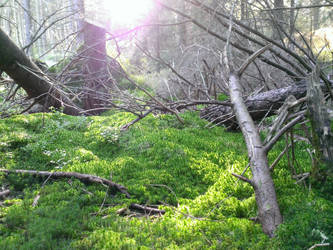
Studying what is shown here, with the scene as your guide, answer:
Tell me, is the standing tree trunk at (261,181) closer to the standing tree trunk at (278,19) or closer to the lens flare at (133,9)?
the standing tree trunk at (278,19)

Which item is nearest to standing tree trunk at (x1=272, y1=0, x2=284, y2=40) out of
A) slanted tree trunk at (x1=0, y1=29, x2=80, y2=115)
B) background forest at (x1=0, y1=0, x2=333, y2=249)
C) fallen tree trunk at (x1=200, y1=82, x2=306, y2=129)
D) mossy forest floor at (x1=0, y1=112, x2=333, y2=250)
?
background forest at (x1=0, y1=0, x2=333, y2=249)

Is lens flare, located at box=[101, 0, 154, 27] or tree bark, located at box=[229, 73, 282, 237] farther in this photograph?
lens flare, located at box=[101, 0, 154, 27]

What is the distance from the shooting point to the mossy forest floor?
6.39ft

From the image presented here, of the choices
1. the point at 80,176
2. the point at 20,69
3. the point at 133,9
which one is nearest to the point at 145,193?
the point at 80,176

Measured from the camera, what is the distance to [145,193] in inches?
111

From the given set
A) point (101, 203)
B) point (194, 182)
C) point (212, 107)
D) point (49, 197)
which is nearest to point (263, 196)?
point (194, 182)

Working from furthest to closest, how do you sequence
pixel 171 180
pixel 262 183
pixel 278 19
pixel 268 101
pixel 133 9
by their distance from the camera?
1. pixel 133 9
2. pixel 278 19
3. pixel 268 101
4. pixel 171 180
5. pixel 262 183

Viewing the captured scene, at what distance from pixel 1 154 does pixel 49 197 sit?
4.29 ft

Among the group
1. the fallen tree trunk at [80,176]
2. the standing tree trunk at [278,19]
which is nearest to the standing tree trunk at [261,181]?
the fallen tree trunk at [80,176]

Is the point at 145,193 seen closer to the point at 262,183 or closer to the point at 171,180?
the point at 171,180

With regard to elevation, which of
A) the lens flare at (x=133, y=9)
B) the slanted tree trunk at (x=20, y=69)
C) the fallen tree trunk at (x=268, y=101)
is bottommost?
the fallen tree trunk at (x=268, y=101)

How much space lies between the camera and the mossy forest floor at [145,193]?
1946 millimetres

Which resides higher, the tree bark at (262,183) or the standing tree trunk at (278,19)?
the standing tree trunk at (278,19)

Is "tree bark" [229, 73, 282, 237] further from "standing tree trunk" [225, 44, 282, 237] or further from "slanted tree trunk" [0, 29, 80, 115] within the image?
"slanted tree trunk" [0, 29, 80, 115]
